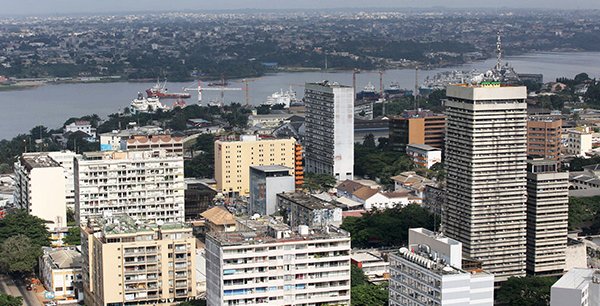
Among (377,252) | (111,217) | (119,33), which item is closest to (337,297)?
(111,217)

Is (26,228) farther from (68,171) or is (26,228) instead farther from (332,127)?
(332,127)

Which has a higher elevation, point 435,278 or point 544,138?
point 435,278

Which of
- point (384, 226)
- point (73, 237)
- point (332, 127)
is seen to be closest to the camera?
point (73, 237)

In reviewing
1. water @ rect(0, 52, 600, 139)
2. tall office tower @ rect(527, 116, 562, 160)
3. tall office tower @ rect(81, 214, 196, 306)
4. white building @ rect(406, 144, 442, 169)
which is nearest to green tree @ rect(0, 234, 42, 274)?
tall office tower @ rect(81, 214, 196, 306)

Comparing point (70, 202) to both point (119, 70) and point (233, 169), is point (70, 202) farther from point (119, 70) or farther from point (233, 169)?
point (119, 70)

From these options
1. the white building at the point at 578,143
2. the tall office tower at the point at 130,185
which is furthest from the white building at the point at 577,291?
the white building at the point at 578,143

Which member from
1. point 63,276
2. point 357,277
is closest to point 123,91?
point 63,276

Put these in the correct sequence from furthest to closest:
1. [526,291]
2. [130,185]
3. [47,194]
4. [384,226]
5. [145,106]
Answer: [145,106] < [47,194] < [130,185] < [384,226] < [526,291]
